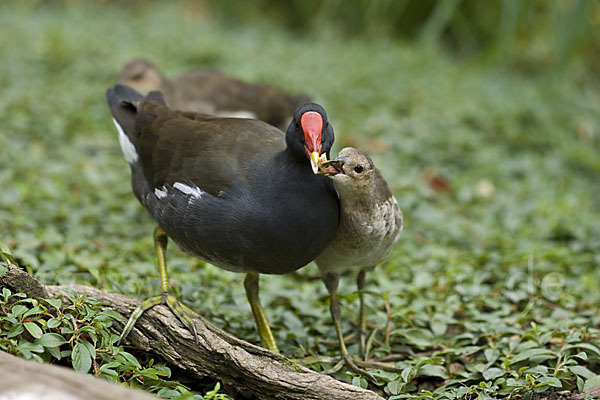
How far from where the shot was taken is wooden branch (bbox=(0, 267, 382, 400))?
277cm

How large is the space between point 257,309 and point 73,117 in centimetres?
412

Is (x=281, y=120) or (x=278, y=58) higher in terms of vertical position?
(x=278, y=58)

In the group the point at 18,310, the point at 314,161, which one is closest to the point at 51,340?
the point at 18,310

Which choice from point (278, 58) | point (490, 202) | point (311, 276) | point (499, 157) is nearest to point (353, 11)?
point (278, 58)

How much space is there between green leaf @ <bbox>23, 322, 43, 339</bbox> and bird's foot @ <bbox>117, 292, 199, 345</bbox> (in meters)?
0.38

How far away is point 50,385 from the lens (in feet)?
6.70

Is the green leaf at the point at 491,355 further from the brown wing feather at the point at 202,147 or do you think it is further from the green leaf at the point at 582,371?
the brown wing feather at the point at 202,147

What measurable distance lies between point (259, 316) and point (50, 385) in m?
1.48

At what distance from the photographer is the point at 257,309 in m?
3.44

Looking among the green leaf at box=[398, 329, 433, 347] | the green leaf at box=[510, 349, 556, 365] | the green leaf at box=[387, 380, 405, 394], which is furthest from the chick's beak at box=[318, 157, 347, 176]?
the green leaf at box=[510, 349, 556, 365]

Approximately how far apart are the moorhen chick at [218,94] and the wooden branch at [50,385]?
12.2ft

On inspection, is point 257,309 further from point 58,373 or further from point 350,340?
point 58,373

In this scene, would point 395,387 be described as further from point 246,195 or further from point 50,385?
point 50,385

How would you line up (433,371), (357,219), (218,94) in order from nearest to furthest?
(357,219), (433,371), (218,94)
